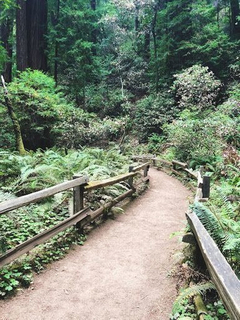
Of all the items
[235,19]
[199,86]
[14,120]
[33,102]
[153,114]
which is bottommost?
[14,120]

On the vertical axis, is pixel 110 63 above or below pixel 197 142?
above

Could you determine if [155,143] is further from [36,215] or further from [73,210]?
[36,215]

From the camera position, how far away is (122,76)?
26984 mm

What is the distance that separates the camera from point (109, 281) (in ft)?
12.8

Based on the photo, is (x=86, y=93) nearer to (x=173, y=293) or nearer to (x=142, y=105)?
(x=142, y=105)

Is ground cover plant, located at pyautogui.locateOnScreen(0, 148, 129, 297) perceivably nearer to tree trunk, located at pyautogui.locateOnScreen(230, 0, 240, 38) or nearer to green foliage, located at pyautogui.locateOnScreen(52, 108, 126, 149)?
green foliage, located at pyautogui.locateOnScreen(52, 108, 126, 149)

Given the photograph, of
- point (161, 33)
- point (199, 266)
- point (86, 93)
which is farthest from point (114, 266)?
point (161, 33)

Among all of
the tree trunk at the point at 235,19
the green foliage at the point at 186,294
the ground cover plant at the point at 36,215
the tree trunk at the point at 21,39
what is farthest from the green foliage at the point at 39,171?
the tree trunk at the point at 235,19

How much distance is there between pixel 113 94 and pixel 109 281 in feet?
75.7

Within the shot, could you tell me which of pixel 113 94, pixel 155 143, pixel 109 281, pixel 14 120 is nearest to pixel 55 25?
pixel 113 94

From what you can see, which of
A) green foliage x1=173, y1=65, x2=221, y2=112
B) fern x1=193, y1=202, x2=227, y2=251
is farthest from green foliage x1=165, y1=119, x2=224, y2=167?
fern x1=193, y1=202, x2=227, y2=251

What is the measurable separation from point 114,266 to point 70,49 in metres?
19.6

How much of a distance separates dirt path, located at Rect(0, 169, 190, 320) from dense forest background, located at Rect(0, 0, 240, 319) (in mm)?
470

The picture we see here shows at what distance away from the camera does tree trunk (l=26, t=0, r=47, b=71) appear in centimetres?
1766
